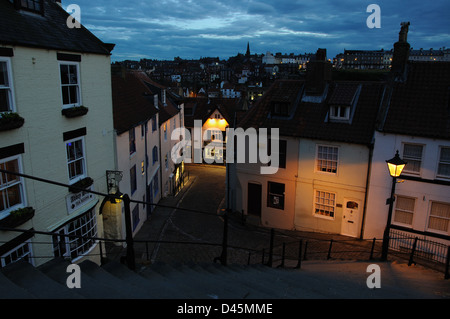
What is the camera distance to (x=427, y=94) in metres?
17.7

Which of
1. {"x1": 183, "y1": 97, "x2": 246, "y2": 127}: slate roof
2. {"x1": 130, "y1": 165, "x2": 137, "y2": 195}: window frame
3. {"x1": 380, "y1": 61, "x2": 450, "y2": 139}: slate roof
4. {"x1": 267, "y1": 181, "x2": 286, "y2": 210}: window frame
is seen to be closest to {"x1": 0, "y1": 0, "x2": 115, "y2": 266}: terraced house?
{"x1": 130, "y1": 165, "x2": 137, "y2": 195}: window frame

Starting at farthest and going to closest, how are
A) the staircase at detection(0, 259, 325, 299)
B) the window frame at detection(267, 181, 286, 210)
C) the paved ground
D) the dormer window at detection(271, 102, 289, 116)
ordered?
the dormer window at detection(271, 102, 289, 116), the window frame at detection(267, 181, 286, 210), the paved ground, the staircase at detection(0, 259, 325, 299)

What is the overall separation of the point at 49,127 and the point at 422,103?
17.8 metres

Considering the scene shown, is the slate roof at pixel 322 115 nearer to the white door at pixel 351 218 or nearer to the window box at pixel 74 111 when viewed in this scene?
the white door at pixel 351 218

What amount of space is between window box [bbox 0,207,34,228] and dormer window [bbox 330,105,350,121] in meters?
16.3

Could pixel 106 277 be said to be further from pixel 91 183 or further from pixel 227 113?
pixel 227 113

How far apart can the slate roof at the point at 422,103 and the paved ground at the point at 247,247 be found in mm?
6516

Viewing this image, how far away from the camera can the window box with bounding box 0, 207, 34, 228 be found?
31.5 feet

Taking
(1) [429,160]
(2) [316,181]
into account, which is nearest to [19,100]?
(2) [316,181]

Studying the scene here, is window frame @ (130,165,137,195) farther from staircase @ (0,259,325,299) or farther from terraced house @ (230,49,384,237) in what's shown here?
staircase @ (0,259,325,299)

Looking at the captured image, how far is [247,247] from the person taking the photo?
61.1 feet

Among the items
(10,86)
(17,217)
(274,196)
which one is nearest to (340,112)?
(274,196)

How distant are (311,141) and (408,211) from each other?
20.9 feet

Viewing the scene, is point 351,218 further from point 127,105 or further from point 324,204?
point 127,105
